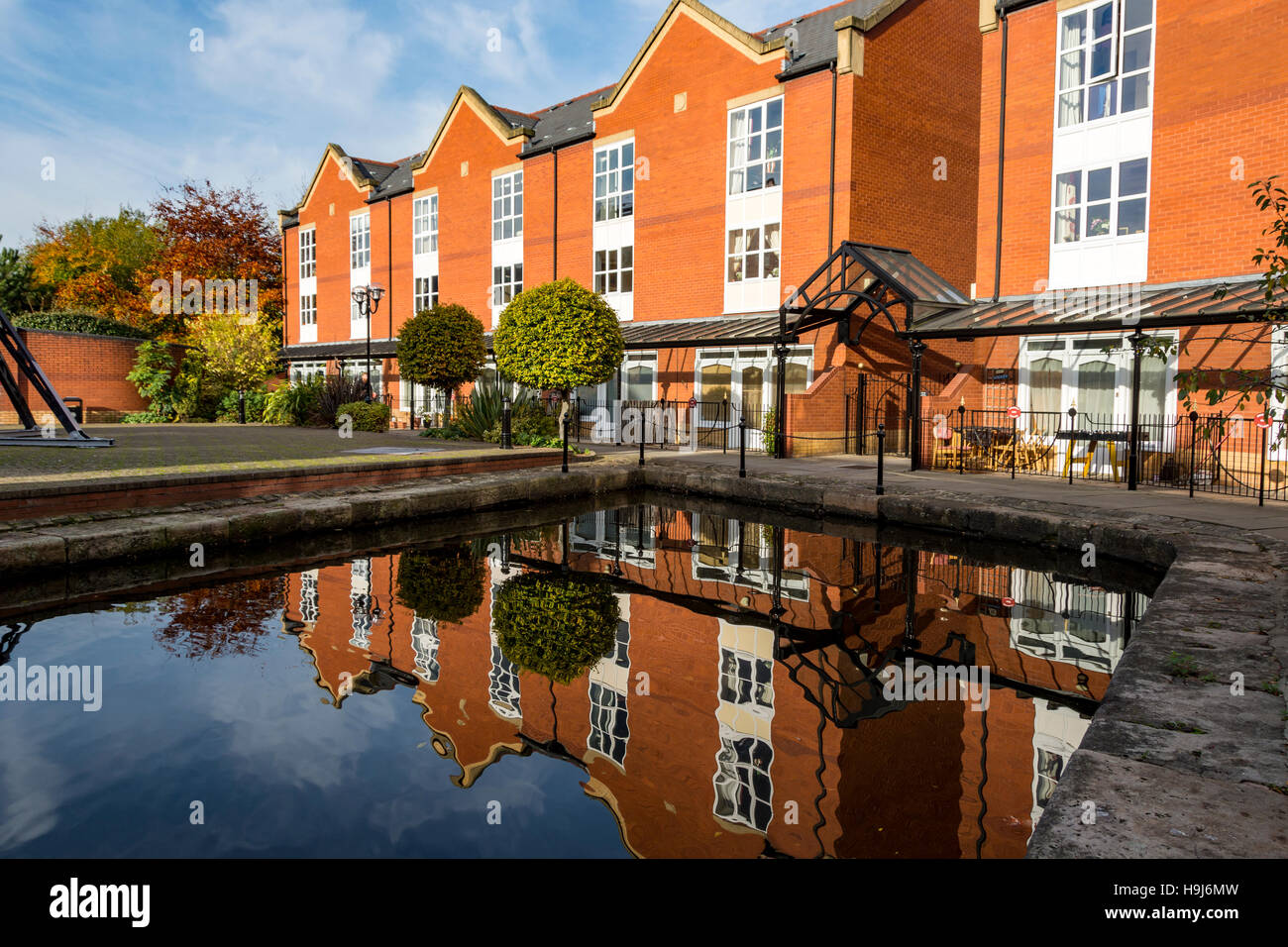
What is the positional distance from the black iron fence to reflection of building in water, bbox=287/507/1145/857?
667 cm

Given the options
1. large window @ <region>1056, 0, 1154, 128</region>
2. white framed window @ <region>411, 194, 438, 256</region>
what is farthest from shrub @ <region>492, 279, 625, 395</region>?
white framed window @ <region>411, 194, 438, 256</region>

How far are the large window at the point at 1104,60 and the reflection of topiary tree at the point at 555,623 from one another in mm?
13768

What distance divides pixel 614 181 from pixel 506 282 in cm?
597

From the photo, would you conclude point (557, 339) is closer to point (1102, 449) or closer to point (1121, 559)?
point (1102, 449)

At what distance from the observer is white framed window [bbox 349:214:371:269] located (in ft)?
116

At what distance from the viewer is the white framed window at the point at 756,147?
20062 millimetres

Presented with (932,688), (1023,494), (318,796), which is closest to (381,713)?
(318,796)

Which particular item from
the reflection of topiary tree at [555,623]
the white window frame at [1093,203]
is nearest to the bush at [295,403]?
the reflection of topiary tree at [555,623]

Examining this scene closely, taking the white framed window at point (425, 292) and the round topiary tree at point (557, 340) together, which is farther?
the white framed window at point (425, 292)

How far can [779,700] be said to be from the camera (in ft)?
16.5

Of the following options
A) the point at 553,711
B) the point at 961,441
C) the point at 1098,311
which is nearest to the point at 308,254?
the point at 961,441

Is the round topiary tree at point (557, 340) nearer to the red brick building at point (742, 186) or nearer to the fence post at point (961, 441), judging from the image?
the red brick building at point (742, 186)

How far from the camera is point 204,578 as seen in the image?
7984mm

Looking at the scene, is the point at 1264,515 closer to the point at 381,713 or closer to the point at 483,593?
the point at 483,593
